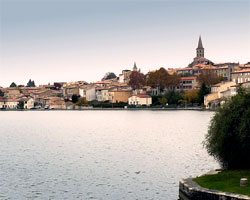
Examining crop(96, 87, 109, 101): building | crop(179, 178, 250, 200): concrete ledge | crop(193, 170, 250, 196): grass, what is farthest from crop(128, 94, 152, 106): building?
crop(179, 178, 250, 200): concrete ledge

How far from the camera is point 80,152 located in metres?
30.7

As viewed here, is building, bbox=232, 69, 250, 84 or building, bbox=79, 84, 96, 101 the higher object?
building, bbox=232, 69, 250, 84

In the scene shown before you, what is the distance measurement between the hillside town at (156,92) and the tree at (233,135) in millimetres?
74174

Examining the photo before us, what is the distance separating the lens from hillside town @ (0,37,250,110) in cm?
10744

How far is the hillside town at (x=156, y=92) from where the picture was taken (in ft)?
352

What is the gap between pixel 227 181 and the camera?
50.5 ft

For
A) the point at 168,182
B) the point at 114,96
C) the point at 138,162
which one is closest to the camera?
the point at 168,182

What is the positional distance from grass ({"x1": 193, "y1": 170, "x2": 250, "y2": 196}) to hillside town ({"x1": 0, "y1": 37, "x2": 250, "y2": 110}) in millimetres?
76454

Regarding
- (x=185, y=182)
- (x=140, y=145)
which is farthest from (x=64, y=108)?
(x=185, y=182)

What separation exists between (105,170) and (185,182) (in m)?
7.45

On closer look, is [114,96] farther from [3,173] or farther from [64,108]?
[3,173]

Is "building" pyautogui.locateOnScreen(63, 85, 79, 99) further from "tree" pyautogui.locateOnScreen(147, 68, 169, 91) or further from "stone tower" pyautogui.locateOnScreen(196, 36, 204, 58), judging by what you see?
"stone tower" pyautogui.locateOnScreen(196, 36, 204, 58)

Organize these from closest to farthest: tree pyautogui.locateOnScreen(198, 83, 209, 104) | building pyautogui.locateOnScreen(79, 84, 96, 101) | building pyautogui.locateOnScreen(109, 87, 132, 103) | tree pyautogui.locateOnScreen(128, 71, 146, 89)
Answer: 1. tree pyautogui.locateOnScreen(198, 83, 209, 104)
2. tree pyautogui.locateOnScreen(128, 71, 146, 89)
3. building pyautogui.locateOnScreen(109, 87, 132, 103)
4. building pyautogui.locateOnScreen(79, 84, 96, 101)

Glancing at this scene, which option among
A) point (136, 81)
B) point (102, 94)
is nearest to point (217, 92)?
point (136, 81)
